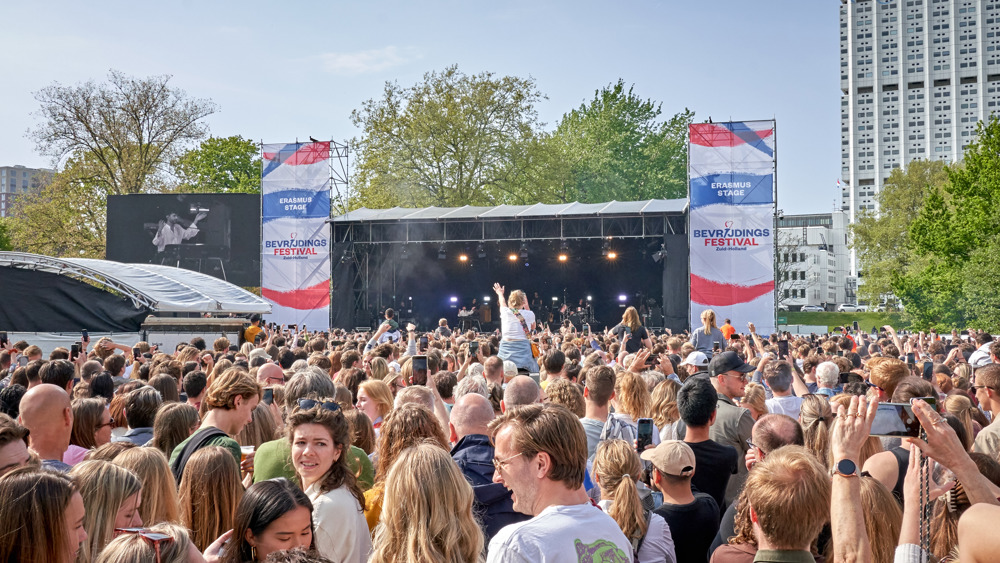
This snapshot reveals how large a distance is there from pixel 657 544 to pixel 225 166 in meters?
46.0

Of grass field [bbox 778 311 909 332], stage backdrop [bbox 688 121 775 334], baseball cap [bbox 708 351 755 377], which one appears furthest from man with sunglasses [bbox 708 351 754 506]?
grass field [bbox 778 311 909 332]

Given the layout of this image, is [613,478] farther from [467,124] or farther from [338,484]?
[467,124]

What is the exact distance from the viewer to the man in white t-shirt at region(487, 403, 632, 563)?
2.23m

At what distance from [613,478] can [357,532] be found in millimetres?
1083

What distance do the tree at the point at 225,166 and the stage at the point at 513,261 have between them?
805 inches

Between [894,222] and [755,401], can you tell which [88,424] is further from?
[894,222]

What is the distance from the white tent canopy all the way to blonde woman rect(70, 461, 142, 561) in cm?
1514

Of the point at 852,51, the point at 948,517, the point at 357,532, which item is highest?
the point at 852,51

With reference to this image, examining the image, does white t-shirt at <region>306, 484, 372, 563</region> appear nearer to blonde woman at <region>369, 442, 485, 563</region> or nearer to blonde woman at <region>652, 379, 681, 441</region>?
blonde woman at <region>369, 442, 485, 563</region>

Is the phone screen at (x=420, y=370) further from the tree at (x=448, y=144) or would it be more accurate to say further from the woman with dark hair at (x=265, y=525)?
the tree at (x=448, y=144)

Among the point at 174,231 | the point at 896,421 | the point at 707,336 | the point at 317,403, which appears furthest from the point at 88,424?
the point at 174,231

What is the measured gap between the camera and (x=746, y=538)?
279cm

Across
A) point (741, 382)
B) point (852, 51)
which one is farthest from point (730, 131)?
point (852, 51)

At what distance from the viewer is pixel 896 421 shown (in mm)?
2391
